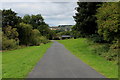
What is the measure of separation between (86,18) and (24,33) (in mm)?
20639

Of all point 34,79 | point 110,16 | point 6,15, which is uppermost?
point 6,15

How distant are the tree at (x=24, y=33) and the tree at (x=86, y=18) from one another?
17805 millimetres

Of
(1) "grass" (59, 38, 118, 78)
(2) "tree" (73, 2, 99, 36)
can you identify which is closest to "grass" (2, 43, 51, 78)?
(1) "grass" (59, 38, 118, 78)

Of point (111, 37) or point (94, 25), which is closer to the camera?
point (111, 37)

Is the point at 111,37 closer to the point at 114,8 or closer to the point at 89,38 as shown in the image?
the point at 114,8

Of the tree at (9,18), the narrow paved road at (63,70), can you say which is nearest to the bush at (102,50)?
the narrow paved road at (63,70)

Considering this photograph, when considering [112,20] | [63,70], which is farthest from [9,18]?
[63,70]

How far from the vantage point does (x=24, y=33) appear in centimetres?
4344

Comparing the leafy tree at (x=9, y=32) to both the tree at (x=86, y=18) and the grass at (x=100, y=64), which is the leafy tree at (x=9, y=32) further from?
the grass at (x=100, y=64)

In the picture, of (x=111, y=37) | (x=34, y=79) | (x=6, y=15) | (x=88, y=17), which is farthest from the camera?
(x=6, y=15)

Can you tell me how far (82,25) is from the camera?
26375 mm

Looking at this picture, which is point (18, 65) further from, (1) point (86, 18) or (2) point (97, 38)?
(1) point (86, 18)

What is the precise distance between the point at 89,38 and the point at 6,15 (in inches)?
734

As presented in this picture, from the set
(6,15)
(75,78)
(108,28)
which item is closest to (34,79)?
(75,78)
